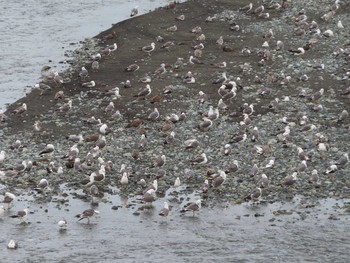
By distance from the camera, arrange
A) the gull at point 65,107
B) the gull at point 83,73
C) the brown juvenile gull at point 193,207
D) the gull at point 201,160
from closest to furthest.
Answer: the brown juvenile gull at point 193,207
the gull at point 201,160
the gull at point 65,107
the gull at point 83,73

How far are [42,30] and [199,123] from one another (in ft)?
63.3

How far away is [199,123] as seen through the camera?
1307 inches

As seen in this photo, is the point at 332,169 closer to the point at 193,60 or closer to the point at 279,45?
the point at 193,60

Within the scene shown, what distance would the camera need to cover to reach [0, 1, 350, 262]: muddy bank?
27922 millimetres

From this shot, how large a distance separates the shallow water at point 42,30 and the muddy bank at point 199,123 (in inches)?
63.4

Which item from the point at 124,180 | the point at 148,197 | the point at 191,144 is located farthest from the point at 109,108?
the point at 148,197

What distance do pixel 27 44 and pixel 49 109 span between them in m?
12.1

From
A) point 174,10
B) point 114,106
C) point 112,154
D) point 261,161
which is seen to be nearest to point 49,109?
point 114,106

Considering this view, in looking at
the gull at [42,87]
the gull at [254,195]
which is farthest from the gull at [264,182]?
the gull at [42,87]

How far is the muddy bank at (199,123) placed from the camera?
2792 centimetres

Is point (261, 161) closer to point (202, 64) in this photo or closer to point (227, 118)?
point (227, 118)

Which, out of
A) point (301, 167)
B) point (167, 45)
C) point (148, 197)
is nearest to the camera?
point (148, 197)

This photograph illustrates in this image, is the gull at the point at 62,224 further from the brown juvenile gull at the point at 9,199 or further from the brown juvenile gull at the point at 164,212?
the brown juvenile gull at the point at 164,212

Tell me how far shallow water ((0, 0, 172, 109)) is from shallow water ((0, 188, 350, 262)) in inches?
459
